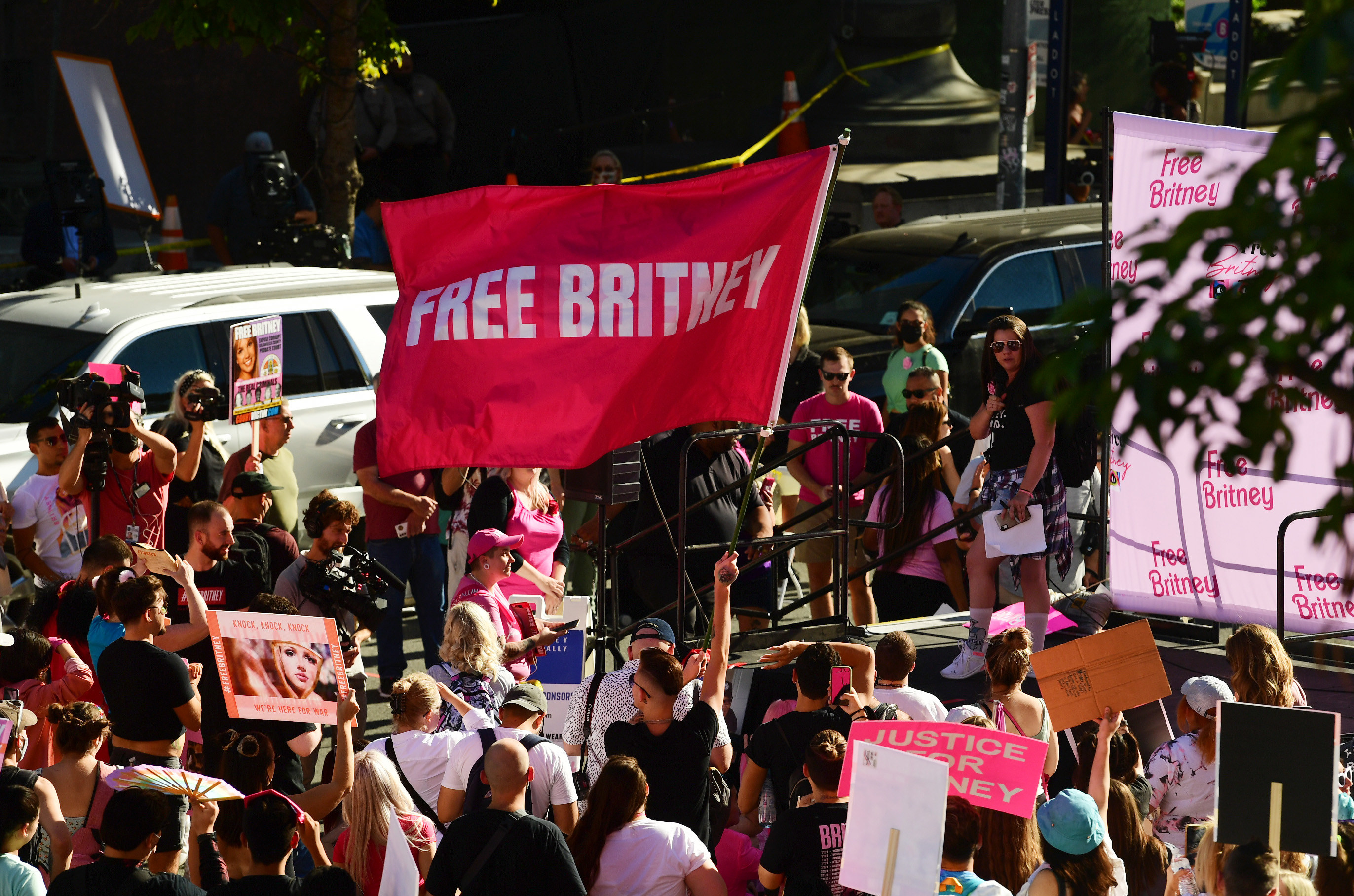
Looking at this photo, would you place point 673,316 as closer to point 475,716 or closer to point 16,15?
point 475,716

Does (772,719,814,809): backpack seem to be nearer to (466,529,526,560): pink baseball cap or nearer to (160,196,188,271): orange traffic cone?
(466,529,526,560): pink baseball cap

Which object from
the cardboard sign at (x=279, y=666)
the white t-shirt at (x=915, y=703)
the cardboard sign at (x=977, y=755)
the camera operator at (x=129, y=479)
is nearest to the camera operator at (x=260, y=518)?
the camera operator at (x=129, y=479)

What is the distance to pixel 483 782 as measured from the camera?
5438 millimetres

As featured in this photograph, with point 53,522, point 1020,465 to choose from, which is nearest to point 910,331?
point 1020,465

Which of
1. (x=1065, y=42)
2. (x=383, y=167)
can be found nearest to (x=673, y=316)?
(x=1065, y=42)

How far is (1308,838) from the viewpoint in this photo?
4.42 meters

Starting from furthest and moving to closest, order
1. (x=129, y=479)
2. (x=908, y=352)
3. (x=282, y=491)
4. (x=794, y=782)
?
(x=908, y=352), (x=282, y=491), (x=129, y=479), (x=794, y=782)

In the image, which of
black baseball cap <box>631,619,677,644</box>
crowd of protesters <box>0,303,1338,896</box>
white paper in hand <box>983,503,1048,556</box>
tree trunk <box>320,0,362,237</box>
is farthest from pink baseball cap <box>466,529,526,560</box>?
tree trunk <box>320,0,362,237</box>

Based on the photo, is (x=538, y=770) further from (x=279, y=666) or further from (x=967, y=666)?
(x=967, y=666)

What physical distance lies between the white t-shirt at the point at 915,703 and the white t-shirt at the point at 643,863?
4.34 ft

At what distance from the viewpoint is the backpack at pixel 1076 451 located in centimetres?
819

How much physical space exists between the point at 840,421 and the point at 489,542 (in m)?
2.76

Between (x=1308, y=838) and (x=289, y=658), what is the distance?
11.4 feet

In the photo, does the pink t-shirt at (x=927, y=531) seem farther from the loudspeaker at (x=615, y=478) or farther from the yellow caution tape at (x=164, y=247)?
the yellow caution tape at (x=164, y=247)
